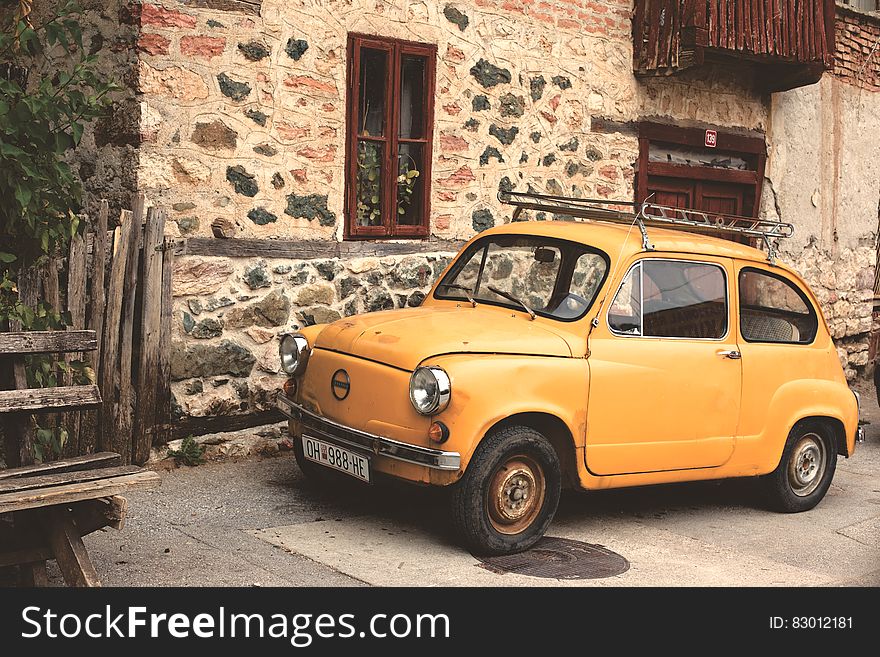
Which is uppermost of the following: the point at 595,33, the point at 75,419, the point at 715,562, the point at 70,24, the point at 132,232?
the point at 595,33

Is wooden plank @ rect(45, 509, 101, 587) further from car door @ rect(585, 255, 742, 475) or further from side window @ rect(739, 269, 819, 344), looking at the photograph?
side window @ rect(739, 269, 819, 344)

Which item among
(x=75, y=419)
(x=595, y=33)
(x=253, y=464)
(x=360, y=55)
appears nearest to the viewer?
(x=75, y=419)

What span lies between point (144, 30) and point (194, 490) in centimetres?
302

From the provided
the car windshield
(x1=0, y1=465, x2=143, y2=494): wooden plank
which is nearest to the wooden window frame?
the car windshield

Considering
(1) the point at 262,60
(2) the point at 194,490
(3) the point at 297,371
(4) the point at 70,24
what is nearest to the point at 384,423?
(3) the point at 297,371

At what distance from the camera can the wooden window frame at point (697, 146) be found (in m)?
10.3

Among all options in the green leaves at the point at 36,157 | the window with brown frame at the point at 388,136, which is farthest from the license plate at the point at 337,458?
the window with brown frame at the point at 388,136

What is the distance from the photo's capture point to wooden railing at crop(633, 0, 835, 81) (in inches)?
392

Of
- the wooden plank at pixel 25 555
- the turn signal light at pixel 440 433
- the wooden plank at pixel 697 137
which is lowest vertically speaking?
the wooden plank at pixel 25 555

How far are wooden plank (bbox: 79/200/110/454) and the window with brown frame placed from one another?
6.84 feet

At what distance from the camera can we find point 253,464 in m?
7.48

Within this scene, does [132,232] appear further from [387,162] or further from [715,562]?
[715,562]

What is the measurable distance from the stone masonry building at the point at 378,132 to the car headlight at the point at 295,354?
4.09ft

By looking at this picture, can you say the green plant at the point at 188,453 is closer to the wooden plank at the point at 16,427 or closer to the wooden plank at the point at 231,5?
the wooden plank at the point at 16,427
